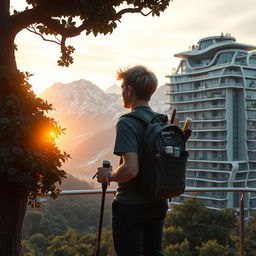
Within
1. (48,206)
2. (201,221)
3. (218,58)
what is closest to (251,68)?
(218,58)

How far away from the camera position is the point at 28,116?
9.82 ft

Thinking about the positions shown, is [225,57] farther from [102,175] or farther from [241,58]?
[102,175]

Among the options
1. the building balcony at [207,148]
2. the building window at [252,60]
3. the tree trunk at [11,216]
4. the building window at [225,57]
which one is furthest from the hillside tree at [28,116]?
the building window at [252,60]

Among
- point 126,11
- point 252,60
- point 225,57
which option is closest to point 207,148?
point 225,57

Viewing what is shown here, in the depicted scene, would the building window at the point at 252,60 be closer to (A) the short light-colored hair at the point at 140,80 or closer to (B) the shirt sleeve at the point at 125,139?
(A) the short light-colored hair at the point at 140,80

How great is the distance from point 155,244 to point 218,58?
237 ft

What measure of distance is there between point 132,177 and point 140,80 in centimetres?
54

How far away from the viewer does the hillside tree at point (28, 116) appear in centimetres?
289

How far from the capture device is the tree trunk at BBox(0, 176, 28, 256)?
320 cm

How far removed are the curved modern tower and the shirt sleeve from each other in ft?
227

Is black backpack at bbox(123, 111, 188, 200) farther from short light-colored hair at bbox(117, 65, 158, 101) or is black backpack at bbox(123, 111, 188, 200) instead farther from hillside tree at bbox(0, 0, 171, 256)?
hillside tree at bbox(0, 0, 171, 256)

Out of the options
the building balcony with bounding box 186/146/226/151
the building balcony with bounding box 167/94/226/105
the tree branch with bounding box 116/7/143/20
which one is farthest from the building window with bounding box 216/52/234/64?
the tree branch with bounding box 116/7/143/20

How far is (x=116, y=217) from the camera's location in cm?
234

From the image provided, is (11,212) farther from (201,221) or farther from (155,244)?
(201,221)
